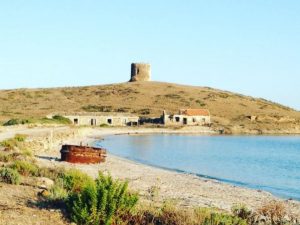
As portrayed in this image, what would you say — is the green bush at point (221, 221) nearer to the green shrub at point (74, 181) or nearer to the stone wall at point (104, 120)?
the green shrub at point (74, 181)

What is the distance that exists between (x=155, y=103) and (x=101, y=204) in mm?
111874

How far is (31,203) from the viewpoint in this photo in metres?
10.3

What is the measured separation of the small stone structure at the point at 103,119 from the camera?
297ft

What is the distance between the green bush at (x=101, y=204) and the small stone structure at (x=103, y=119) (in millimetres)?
80456

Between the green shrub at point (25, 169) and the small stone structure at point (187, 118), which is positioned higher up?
the small stone structure at point (187, 118)

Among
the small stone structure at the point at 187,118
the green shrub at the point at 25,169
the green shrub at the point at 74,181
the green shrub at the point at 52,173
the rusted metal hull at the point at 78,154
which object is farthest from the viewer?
the small stone structure at the point at 187,118

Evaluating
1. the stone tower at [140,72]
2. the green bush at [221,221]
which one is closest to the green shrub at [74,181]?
the green bush at [221,221]

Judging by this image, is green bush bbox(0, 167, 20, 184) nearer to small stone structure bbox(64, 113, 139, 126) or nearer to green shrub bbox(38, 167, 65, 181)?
green shrub bbox(38, 167, 65, 181)

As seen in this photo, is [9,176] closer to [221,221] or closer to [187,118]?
[221,221]

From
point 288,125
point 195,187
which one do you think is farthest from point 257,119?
point 195,187

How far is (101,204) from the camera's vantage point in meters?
8.89

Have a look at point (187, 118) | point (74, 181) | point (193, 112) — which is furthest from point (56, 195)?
point (193, 112)

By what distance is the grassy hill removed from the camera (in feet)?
347

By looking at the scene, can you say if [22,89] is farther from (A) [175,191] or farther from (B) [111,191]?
(B) [111,191]
